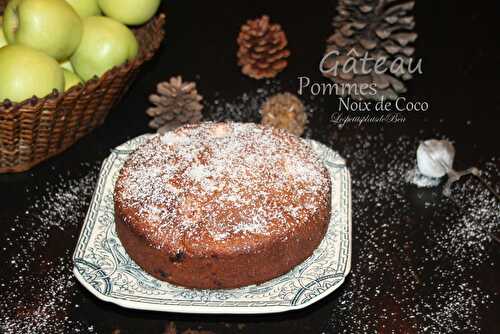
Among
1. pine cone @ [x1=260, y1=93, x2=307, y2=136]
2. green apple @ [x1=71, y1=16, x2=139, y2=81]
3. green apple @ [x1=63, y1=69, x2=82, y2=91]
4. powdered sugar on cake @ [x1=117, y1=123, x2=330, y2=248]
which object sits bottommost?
pine cone @ [x1=260, y1=93, x2=307, y2=136]

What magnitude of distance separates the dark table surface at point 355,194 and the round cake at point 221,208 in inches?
4.8

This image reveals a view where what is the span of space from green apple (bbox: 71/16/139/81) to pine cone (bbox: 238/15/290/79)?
37cm

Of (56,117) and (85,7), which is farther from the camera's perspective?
(85,7)

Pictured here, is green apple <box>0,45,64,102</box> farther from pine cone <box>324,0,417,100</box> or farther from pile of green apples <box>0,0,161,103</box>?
pine cone <box>324,0,417,100</box>

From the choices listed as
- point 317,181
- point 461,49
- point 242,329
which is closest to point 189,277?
point 242,329

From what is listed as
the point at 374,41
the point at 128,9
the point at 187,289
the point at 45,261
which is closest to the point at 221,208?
the point at 187,289

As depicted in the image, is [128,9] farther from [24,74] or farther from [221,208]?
[221,208]

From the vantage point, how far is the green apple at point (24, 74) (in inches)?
63.2

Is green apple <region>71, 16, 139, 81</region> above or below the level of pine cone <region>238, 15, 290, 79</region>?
above

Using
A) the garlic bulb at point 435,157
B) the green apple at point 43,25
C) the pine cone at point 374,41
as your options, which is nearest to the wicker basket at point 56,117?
the green apple at point 43,25

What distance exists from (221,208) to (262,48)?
767 mm

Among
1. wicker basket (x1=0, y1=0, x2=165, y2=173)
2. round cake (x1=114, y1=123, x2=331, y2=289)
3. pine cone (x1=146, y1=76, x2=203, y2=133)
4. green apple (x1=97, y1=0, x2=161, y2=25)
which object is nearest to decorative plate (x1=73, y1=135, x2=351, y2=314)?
round cake (x1=114, y1=123, x2=331, y2=289)

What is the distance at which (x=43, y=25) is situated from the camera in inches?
66.1

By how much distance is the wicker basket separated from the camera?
156 cm
